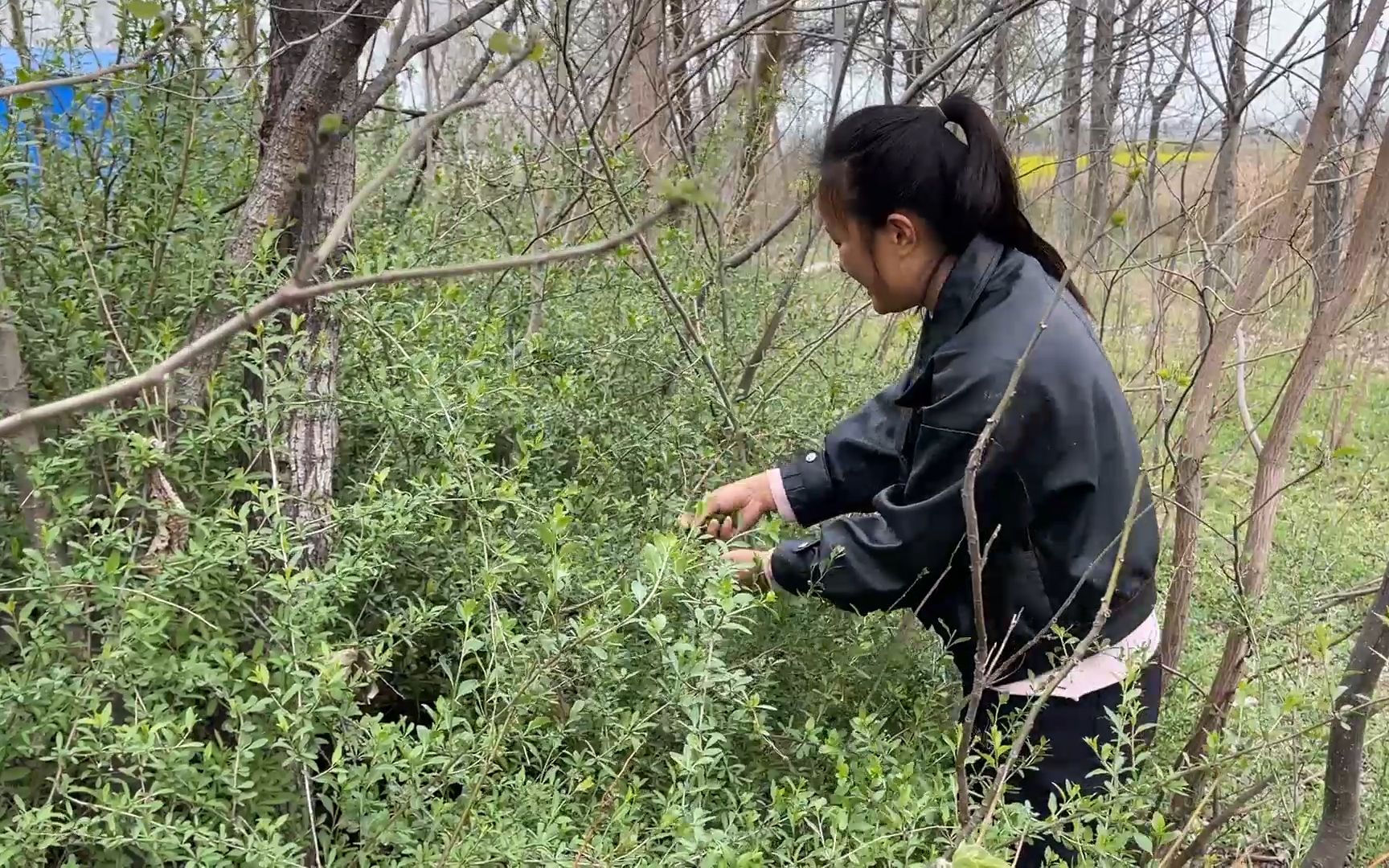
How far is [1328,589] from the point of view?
7.79 feet

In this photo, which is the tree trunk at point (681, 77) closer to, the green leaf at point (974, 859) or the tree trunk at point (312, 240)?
the tree trunk at point (312, 240)

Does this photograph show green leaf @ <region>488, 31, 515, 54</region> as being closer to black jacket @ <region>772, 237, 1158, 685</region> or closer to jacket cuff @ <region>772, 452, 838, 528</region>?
black jacket @ <region>772, 237, 1158, 685</region>

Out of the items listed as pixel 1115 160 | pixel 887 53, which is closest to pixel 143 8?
pixel 887 53

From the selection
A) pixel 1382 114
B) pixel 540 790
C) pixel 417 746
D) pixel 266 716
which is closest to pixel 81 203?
pixel 266 716

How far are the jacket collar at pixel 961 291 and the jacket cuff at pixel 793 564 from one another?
0.44 metres

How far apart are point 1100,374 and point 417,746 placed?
1.35m

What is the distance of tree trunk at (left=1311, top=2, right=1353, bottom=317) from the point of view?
258 cm

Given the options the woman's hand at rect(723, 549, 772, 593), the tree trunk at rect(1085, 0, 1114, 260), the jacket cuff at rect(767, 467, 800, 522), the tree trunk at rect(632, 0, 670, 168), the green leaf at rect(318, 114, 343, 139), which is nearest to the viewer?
the green leaf at rect(318, 114, 343, 139)

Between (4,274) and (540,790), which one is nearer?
(540,790)

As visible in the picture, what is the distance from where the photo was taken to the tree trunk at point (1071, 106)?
433 cm

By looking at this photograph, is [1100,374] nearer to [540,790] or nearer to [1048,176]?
[540,790]

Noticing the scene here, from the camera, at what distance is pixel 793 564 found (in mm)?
1844

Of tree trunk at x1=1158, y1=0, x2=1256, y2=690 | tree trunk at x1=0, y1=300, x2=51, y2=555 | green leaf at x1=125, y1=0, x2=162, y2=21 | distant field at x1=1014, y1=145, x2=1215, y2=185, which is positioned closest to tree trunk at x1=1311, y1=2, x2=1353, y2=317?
tree trunk at x1=1158, y1=0, x2=1256, y2=690

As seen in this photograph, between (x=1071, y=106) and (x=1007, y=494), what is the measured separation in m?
2.91
